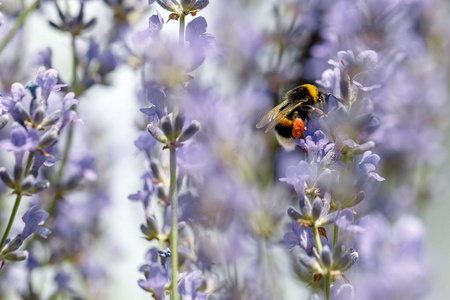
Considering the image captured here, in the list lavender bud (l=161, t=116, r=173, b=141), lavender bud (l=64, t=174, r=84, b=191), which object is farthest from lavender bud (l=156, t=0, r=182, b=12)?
lavender bud (l=64, t=174, r=84, b=191)

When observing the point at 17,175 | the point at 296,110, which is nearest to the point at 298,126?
the point at 296,110

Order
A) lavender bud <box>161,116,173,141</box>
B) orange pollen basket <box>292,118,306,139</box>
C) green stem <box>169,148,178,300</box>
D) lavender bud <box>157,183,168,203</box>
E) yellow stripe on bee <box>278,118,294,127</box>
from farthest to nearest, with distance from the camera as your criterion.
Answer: yellow stripe on bee <box>278,118,294,127</box>, orange pollen basket <box>292,118,306,139</box>, lavender bud <box>157,183,168,203</box>, lavender bud <box>161,116,173,141</box>, green stem <box>169,148,178,300</box>

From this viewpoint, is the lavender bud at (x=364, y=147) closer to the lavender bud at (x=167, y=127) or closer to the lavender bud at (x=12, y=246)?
the lavender bud at (x=167, y=127)

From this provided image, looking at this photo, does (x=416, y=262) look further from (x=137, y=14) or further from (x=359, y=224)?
(x=137, y=14)

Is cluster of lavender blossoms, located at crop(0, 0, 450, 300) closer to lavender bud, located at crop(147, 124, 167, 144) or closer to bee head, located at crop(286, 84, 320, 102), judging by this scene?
lavender bud, located at crop(147, 124, 167, 144)

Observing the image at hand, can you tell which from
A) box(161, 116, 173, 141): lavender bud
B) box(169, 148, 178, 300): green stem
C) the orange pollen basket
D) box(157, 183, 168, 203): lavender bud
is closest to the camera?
box(169, 148, 178, 300): green stem

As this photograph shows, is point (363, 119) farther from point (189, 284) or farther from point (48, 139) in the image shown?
point (48, 139)
